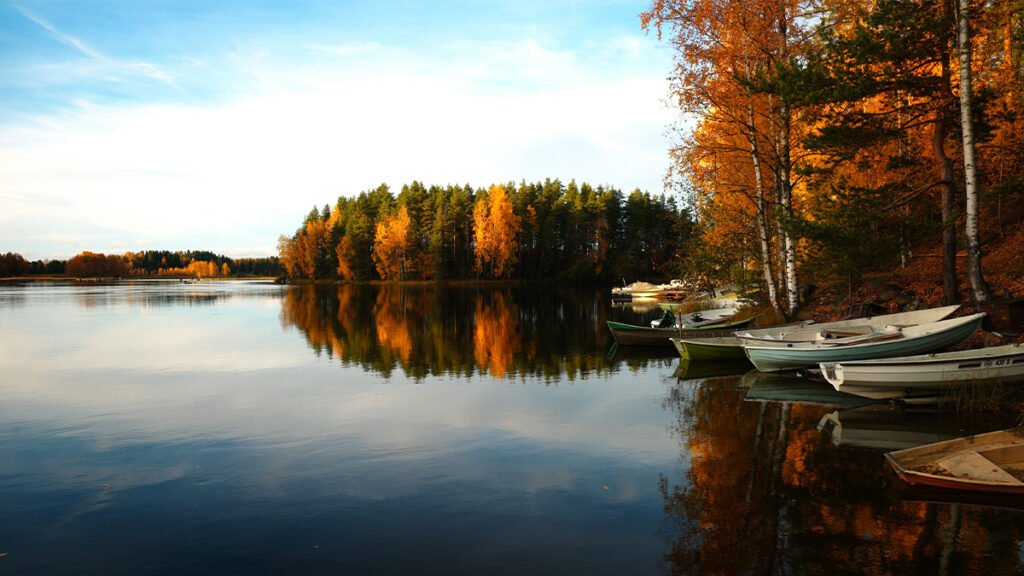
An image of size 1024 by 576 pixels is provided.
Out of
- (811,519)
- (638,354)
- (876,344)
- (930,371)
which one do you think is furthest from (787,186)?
(811,519)

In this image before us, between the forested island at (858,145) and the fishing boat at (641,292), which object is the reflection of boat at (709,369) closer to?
the forested island at (858,145)

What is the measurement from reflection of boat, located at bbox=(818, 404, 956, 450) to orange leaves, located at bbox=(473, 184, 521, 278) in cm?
8298

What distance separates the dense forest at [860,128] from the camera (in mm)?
16219

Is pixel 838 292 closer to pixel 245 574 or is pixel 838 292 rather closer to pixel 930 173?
pixel 930 173

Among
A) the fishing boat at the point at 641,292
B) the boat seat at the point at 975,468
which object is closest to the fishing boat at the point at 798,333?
the boat seat at the point at 975,468

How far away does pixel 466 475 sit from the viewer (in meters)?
10.7

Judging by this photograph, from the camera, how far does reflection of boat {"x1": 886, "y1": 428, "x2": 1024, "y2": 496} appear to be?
8.64m

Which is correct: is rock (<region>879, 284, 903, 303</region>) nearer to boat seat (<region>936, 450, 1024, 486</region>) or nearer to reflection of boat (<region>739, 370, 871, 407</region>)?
reflection of boat (<region>739, 370, 871, 407</region>)

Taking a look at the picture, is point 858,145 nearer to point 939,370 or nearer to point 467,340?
point 939,370

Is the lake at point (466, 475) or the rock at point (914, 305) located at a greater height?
the rock at point (914, 305)

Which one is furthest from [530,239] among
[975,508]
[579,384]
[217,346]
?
[975,508]

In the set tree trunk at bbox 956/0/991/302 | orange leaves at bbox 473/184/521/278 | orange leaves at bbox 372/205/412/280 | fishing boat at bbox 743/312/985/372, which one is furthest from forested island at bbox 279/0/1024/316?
orange leaves at bbox 372/205/412/280

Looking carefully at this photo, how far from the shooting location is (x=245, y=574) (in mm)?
7285

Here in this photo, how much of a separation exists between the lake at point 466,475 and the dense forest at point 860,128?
4.81m
